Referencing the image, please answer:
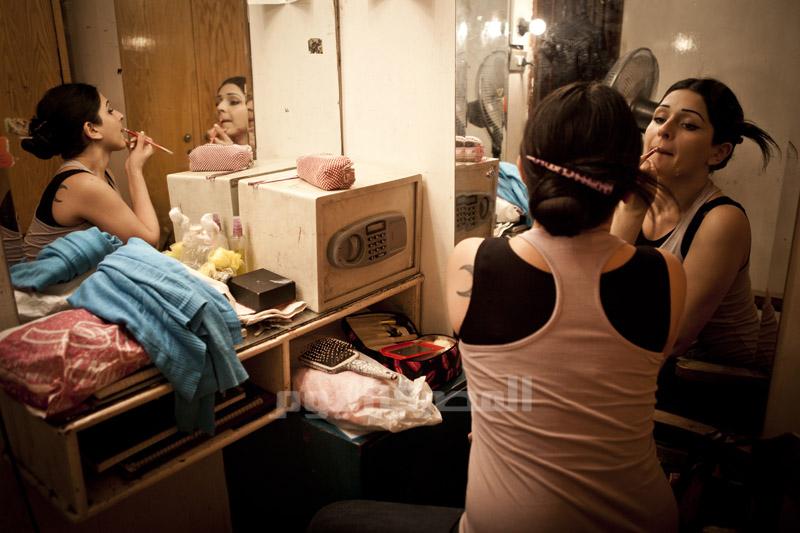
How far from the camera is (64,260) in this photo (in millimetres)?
1436

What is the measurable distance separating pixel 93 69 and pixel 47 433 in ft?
3.24

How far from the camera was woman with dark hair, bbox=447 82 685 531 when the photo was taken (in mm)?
959

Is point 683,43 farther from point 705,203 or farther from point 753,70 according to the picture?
point 705,203

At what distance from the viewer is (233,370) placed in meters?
1.37

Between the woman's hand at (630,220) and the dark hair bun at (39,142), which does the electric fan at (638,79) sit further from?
the dark hair bun at (39,142)

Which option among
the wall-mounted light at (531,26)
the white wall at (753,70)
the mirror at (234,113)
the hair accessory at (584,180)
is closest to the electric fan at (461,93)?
the wall-mounted light at (531,26)

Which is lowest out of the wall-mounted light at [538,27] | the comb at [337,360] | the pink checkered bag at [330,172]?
the comb at [337,360]

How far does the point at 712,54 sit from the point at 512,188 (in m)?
0.76

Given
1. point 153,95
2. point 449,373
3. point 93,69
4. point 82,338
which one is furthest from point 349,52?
point 82,338

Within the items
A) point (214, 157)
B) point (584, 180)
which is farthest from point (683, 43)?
point (214, 157)

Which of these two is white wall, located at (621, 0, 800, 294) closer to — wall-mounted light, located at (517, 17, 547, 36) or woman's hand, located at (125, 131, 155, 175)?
wall-mounted light, located at (517, 17, 547, 36)

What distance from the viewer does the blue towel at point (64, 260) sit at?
140cm

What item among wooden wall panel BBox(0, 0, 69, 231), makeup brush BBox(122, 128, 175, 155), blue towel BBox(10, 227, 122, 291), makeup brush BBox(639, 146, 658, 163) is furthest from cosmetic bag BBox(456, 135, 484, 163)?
wooden wall panel BBox(0, 0, 69, 231)

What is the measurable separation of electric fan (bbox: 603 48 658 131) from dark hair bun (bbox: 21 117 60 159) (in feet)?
4.88
